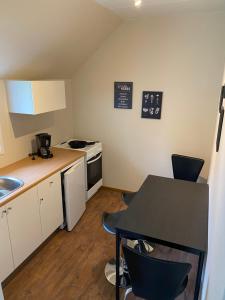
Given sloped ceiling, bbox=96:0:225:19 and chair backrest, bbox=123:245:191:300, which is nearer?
chair backrest, bbox=123:245:191:300

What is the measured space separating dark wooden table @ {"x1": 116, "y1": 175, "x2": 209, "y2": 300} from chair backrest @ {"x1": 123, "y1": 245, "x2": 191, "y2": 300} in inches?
7.9

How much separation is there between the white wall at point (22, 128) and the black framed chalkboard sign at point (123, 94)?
0.82 m

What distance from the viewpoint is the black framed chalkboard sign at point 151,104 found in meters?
3.26

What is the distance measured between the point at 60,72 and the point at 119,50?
0.92 m

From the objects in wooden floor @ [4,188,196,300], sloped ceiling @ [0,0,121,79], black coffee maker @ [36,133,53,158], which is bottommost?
wooden floor @ [4,188,196,300]

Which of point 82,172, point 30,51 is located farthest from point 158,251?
point 30,51

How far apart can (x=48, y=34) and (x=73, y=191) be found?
181 cm

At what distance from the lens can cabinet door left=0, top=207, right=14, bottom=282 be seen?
1.95m

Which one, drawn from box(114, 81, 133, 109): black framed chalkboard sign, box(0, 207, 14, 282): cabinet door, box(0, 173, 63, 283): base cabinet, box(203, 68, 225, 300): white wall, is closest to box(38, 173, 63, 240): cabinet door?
box(0, 173, 63, 283): base cabinet

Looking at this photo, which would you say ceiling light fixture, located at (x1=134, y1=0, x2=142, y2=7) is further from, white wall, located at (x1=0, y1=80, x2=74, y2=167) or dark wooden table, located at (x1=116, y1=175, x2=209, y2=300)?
dark wooden table, located at (x1=116, y1=175, x2=209, y2=300)

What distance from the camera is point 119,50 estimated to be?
3.29 m

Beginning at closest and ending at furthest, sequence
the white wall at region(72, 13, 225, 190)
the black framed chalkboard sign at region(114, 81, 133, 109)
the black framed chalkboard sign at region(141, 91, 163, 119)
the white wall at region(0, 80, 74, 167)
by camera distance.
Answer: the white wall at region(0, 80, 74, 167), the white wall at region(72, 13, 225, 190), the black framed chalkboard sign at region(141, 91, 163, 119), the black framed chalkboard sign at region(114, 81, 133, 109)

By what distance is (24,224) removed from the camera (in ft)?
7.27

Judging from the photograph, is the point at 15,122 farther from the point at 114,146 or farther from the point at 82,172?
the point at 114,146
